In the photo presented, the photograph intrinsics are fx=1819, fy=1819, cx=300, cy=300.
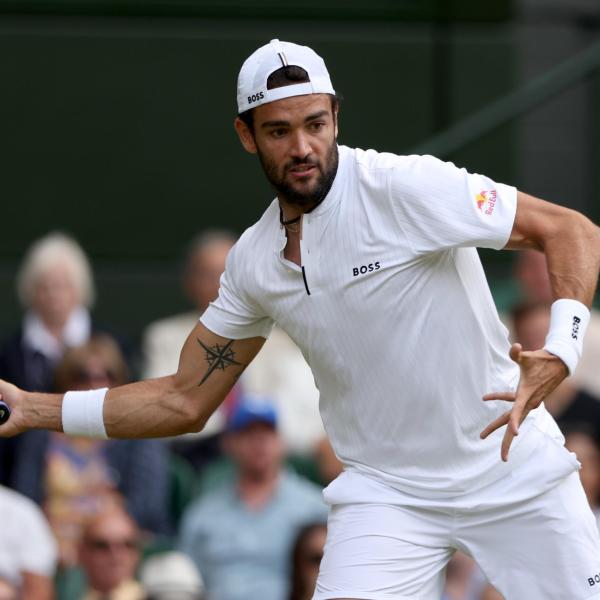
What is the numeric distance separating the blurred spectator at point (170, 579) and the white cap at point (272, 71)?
104 inches

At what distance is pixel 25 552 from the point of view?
7500 millimetres

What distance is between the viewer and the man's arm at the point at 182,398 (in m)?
5.55

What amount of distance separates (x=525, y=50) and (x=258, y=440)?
432 centimetres

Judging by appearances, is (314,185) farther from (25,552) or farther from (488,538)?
(25,552)

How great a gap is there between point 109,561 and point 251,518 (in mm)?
691

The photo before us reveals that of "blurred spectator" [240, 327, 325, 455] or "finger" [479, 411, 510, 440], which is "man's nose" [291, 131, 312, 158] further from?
"blurred spectator" [240, 327, 325, 455]

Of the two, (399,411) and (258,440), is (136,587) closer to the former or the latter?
(258,440)

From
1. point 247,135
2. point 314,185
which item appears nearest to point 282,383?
point 247,135

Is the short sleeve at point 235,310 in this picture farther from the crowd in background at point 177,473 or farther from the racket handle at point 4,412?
the crowd in background at point 177,473

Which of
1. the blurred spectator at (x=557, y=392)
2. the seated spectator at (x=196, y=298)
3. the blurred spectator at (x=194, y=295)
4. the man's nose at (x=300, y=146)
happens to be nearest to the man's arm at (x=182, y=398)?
the man's nose at (x=300, y=146)

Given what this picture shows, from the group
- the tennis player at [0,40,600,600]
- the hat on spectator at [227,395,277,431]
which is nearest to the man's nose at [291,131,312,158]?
the tennis player at [0,40,600,600]

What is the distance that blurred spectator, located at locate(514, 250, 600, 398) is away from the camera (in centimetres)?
851

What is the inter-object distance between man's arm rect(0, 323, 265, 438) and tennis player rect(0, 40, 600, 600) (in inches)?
9.9

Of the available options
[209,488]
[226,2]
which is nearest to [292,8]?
[226,2]
